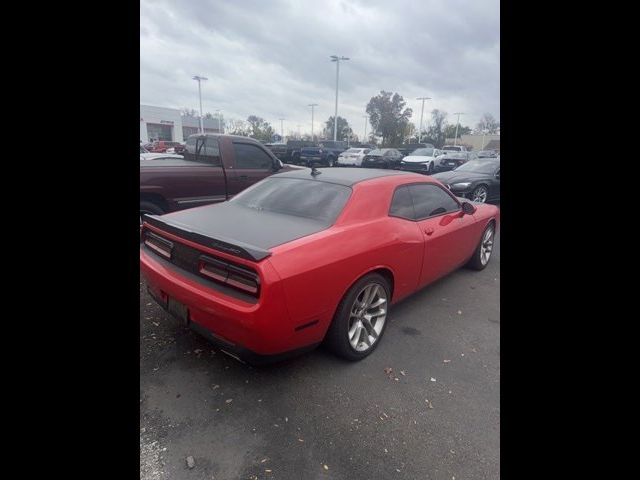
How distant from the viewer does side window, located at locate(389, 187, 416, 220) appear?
3.35m

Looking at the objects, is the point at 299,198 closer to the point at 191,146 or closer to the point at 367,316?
the point at 367,316

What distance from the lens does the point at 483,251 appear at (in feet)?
16.7

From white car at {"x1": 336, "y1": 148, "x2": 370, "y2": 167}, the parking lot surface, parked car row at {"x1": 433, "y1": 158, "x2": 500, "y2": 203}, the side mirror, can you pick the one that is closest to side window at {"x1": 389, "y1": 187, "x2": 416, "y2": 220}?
the side mirror

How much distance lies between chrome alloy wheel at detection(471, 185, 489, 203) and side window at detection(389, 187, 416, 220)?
7.27m

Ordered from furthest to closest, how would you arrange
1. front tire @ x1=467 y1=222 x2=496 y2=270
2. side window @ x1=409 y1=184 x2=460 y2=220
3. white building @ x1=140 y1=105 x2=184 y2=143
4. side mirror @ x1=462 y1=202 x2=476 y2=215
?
1. white building @ x1=140 y1=105 x2=184 y2=143
2. front tire @ x1=467 y1=222 x2=496 y2=270
3. side mirror @ x1=462 y1=202 x2=476 y2=215
4. side window @ x1=409 y1=184 x2=460 y2=220

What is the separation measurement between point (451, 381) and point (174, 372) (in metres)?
2.11

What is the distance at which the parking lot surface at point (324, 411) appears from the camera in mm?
1976

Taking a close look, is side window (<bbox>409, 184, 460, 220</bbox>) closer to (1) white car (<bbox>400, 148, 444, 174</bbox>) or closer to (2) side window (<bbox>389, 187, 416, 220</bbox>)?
(2) side window (<bbox>389, 187, 416, 220</bbox>)

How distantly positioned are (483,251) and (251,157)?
169 inches

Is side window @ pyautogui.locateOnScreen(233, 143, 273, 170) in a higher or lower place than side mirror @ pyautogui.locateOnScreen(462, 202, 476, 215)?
higher

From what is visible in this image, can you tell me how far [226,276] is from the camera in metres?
2.33

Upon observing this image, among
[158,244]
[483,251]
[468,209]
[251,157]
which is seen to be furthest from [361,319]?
[251,157]
